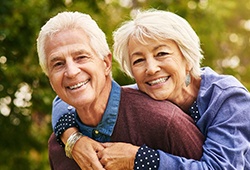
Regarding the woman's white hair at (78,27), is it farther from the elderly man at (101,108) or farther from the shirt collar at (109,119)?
the shirt collar at (109,119)

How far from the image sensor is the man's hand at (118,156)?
2980 mm

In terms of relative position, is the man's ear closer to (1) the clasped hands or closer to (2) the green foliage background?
(1) the clasped hands

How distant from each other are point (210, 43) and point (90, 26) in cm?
683

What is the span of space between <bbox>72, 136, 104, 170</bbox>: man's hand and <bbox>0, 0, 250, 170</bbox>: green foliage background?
3827mm

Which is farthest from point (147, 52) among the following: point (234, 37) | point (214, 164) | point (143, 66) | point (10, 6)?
point (234, 37)

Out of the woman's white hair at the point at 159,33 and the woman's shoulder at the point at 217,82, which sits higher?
the woman's white hair at the point at 159,33

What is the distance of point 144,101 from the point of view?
3.13 metres

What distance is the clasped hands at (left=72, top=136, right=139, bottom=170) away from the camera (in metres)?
2.99

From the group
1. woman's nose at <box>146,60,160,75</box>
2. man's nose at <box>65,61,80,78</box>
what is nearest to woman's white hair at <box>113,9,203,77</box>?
woman's nose at <box>146,60,160,75</box>

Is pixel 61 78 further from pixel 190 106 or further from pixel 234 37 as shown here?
pixel 234 37

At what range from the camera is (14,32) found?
7117 mm

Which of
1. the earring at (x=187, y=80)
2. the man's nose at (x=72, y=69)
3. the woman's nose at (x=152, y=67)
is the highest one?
the woman's nose at (x=152, y=67)

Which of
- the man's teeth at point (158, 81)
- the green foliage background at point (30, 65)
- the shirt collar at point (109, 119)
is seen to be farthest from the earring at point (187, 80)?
the green foliage background at point (30, 65)

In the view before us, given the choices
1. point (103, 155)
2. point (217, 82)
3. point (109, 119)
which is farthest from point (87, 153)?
point (217, 82)
